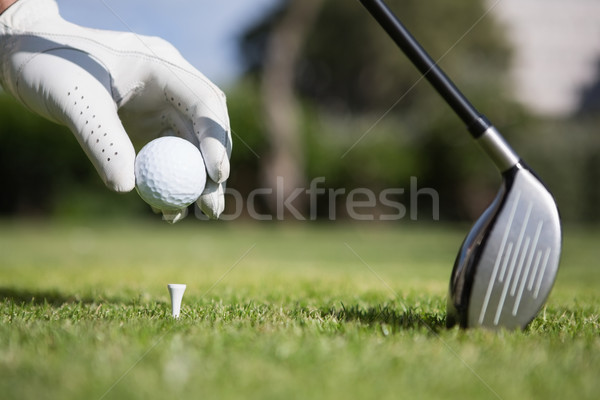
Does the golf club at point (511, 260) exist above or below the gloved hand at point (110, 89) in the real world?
below

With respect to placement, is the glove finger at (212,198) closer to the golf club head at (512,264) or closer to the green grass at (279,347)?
the green grass at (279,347)

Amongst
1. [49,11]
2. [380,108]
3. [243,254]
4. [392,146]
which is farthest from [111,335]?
[380,108]

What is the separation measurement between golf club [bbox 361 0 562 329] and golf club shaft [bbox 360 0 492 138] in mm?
252

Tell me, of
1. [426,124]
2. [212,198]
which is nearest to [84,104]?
[212,198]

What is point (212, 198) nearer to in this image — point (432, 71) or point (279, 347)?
point (279, 347)

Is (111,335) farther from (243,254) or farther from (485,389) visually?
(243,254)

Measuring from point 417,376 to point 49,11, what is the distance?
114 inches

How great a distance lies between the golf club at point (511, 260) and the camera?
221 cm

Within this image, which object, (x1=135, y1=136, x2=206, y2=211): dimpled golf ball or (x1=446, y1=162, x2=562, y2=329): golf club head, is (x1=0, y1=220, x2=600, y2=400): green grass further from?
(x1=135, y1=136, x2=206, y2=211): dimpled golf ball

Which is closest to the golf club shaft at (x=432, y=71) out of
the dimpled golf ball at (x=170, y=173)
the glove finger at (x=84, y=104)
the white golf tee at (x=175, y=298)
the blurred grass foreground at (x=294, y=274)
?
the blurred grass foreground at (x=294, y=274)

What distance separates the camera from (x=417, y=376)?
1657mm

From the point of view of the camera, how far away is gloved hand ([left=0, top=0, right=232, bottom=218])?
2631 mm

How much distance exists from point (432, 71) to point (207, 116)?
Result: 3.88 ft

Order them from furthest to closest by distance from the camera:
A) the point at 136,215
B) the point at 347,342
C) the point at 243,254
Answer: the point at 136,215 < the point at 243,254 < the point at 347,342
